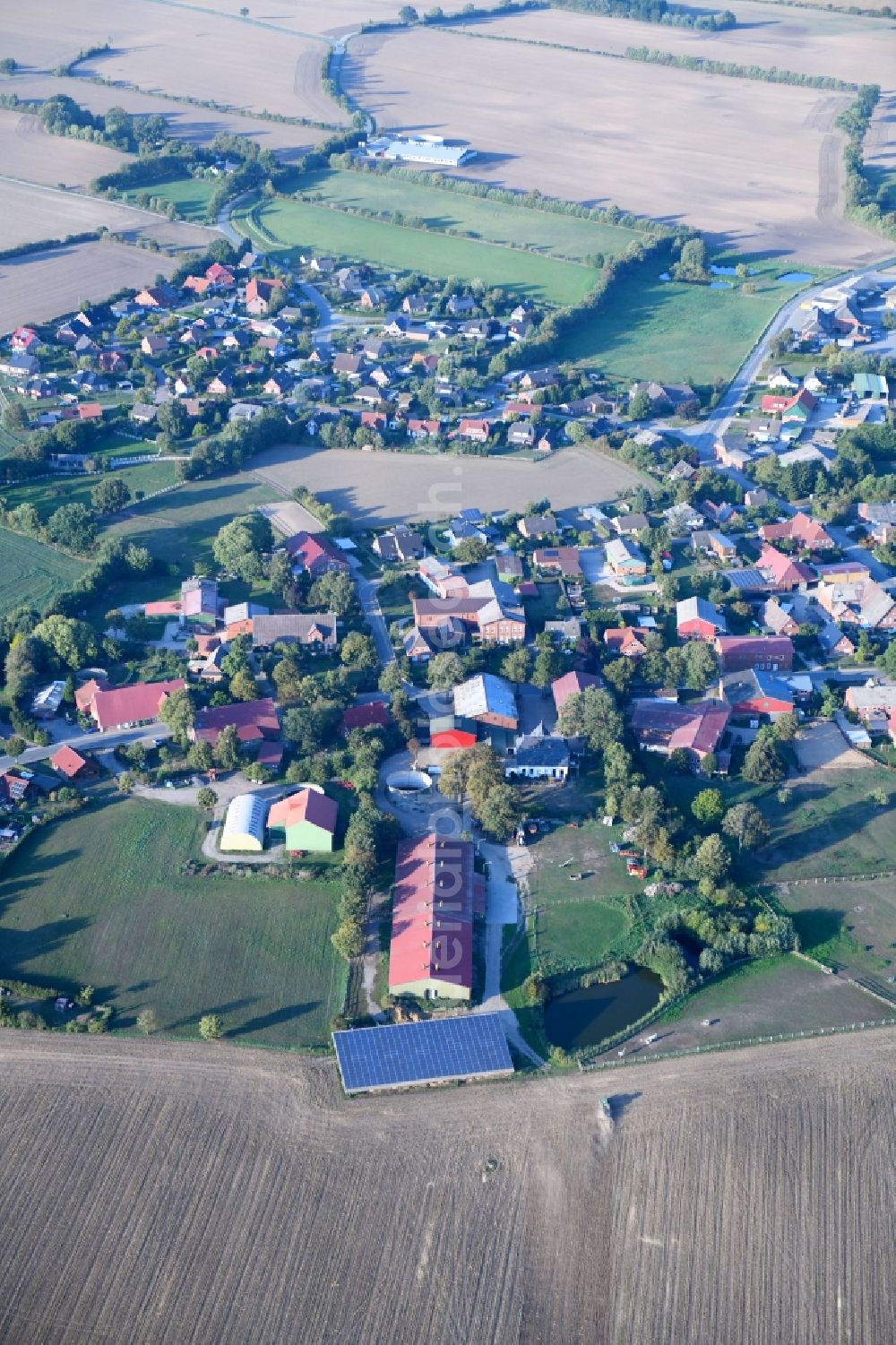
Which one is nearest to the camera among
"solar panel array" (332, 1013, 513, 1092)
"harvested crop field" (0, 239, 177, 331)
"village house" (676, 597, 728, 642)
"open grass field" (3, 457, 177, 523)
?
"solar panel array" (332, 1013, 513, 1092)

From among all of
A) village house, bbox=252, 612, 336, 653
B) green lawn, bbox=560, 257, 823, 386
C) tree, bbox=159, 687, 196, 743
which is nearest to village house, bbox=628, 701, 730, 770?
village house, bbox=252, 612, 336, 653

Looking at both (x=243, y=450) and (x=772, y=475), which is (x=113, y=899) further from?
(x=772, y=475)

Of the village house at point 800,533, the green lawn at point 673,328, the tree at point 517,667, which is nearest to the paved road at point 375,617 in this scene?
the tree at point 517,667

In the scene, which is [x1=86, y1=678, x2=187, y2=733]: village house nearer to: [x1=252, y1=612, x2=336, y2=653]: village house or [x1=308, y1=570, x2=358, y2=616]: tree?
[x1=252, y1=612, x2=336, y2=653]: village house

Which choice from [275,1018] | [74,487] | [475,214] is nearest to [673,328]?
[475,214]

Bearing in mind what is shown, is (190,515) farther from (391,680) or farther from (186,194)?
(186,194)

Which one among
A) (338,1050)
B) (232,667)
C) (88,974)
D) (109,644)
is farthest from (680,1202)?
(109,644)
